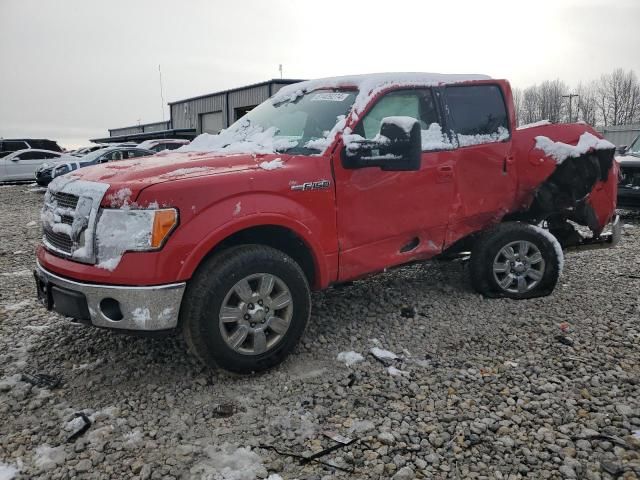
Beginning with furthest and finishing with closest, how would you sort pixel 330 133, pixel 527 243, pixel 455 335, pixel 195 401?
1. pixel 527 243
2. pixel 455 335
3. pixel 330 133
4. pixel 195 401

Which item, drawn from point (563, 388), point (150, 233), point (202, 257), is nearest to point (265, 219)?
point (202, 257)

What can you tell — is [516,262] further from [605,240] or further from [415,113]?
[415,113]

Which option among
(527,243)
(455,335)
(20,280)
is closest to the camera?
(455,335)

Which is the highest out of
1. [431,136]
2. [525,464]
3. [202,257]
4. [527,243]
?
[431,136]

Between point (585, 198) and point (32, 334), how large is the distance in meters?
5.10

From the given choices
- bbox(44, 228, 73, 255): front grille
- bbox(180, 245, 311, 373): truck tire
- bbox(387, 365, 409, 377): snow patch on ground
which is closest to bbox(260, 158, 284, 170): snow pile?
bbox(180, 245, 311, 373): truck tire

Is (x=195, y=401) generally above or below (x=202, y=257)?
below

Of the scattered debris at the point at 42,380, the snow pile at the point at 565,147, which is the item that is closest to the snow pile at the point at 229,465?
the scattered debris at the point at 42,380

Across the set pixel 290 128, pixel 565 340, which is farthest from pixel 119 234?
pixel 565 340

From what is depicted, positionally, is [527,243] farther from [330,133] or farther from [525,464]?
[525,464]

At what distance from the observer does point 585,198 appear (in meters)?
5.02

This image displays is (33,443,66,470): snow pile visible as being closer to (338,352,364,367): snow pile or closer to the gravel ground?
the gravel ground

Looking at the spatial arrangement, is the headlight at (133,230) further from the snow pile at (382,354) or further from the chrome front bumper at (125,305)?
the snow pile at (382,354)

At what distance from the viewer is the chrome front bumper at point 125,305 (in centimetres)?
301
